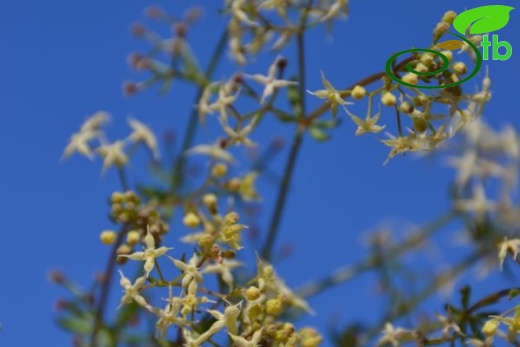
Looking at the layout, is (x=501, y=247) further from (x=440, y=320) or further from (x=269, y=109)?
(x=269, y=109)

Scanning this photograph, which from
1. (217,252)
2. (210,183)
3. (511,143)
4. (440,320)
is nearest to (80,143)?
(210,183)

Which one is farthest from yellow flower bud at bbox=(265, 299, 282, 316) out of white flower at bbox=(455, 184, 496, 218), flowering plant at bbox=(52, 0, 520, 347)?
white flower at bbox=(455, 184, 496, 218)

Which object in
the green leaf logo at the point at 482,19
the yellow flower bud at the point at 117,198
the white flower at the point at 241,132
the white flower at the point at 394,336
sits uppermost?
the white flower at the point at 241,132

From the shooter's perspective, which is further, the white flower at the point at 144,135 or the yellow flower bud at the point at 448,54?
the white flower at the point at 144,135

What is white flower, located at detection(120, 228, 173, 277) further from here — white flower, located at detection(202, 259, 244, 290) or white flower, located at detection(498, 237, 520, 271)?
white flower, located at detection(498, 237, 520, 271)

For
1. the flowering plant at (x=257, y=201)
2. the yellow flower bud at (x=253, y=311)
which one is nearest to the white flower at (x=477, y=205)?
the flowering plant at (x=257, y=201)

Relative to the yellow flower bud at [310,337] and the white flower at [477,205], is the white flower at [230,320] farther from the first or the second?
the white flower at [477,205]
